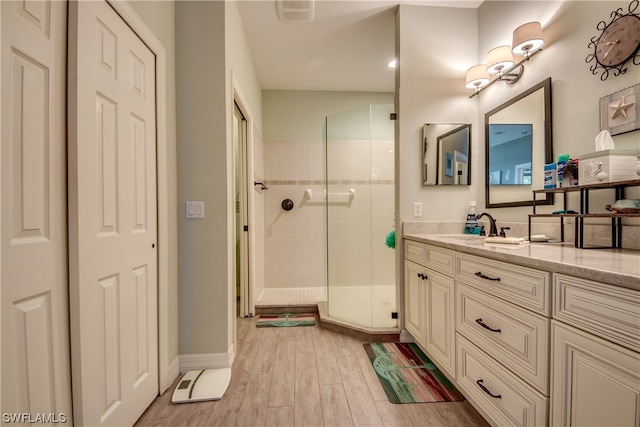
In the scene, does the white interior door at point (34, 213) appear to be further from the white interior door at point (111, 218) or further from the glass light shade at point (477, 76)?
the glass light shade at point (477, 76)

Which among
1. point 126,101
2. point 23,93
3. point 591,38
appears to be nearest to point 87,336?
point 23,93

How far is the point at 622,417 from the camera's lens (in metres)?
0.70

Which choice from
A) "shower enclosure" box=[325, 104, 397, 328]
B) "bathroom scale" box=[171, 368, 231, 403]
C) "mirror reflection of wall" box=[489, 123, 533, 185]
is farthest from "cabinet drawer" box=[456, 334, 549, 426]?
"bathroom scale" box=[171, 368, 231, 403]

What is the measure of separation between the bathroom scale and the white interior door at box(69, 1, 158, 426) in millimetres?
144

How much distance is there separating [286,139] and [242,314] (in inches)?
87.4

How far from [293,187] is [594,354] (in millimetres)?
3063

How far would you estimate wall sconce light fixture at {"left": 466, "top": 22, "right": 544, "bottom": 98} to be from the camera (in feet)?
5.16

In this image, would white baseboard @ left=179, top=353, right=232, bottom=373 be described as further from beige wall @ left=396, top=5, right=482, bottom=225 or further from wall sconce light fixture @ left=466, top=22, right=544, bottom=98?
wall sconce light fixture @ left=466, top=22, right=544, bottom=98

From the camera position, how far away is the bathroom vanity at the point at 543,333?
0.71m

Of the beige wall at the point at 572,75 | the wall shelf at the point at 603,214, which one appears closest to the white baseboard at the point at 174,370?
the wall shelf at the point at 603,214

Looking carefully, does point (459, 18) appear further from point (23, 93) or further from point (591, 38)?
point (23, 93)

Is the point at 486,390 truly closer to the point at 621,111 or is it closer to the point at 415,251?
the point at 415,251

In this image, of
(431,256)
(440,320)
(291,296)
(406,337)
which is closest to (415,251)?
(431,256)

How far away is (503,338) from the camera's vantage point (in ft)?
3.63
